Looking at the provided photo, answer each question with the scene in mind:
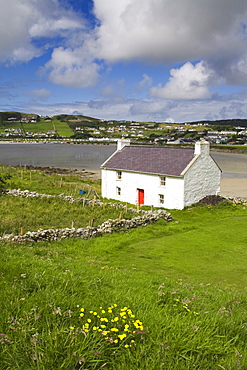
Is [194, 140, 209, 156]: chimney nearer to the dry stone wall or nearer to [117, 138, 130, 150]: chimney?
the dry stone wall

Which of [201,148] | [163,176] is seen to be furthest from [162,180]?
[201,148]

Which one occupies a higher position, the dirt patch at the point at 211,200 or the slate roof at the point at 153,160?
the slate roof at the point at 153,160

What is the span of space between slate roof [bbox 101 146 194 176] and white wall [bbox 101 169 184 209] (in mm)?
705

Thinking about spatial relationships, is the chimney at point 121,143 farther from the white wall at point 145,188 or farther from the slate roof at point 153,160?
the white wall at point 145,188

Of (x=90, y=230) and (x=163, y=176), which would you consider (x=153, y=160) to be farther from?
(x=90, y=230)

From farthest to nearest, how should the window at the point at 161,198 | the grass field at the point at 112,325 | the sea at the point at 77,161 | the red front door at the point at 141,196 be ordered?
1. the sea at the point at 77,161
2. the red front door at the point at 141,196
3. the window at the point at 161,198
4. the grass field at the point at 112,325

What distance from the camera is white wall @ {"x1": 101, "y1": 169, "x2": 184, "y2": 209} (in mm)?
29422

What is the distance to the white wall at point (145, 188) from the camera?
29422 mm

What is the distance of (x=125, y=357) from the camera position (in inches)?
177

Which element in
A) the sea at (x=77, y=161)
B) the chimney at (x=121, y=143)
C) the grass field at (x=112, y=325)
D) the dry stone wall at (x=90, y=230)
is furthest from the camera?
the sea at (x=77, y=161)

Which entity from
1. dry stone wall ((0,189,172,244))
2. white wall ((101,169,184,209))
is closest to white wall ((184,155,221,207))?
white wall ((101,169,184,209))

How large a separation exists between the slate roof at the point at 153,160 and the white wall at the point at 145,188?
705 millimetres

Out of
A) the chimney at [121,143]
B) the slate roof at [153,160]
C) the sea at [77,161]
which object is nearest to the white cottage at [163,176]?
the slate roof at [153,160]

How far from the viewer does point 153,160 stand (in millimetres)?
33031
